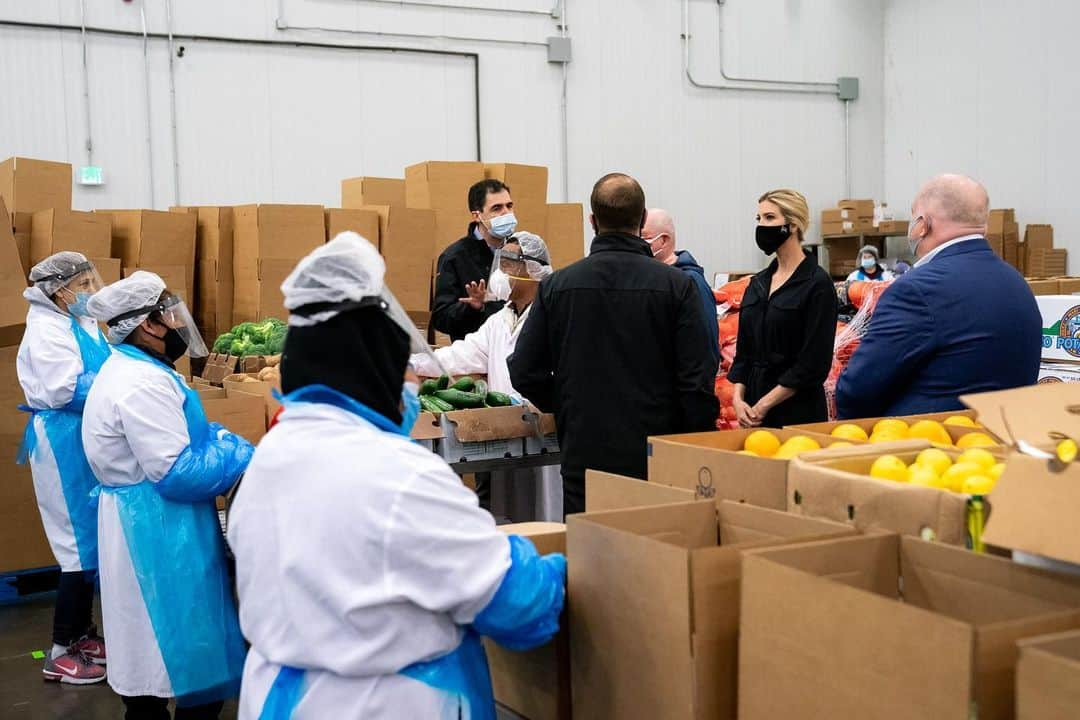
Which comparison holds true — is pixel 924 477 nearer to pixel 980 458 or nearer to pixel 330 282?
pixel 980 458

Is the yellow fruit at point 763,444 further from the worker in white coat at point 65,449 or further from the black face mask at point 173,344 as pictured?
the worker in white coat at point 65,449

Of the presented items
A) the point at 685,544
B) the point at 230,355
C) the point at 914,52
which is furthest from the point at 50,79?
the point at 914,52

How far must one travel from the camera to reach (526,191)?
22.3 ft

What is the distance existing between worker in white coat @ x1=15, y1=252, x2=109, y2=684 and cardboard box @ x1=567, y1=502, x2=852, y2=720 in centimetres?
310

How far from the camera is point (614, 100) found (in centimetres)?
1066

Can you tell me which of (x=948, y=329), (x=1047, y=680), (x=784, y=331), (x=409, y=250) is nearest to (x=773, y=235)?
(x=784, y=331)

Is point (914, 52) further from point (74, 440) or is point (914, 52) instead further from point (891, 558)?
point (891, 558)

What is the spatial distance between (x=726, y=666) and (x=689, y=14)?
1052cm

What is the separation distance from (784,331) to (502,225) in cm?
207

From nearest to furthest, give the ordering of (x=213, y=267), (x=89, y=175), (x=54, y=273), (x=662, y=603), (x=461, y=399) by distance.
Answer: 1. (x=662, y=603)
2. (x=461, y=399)
3. (x=54, y=273)
4. (x=213, y=267)
5. (x=89, y=175)

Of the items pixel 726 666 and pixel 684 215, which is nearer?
pixel 726 666

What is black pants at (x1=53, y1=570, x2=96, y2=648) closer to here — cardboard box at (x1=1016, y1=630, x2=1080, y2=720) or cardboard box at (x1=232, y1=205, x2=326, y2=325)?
cardboard box at (x1=232, y1=205, x2=326, y2=325)

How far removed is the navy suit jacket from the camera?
8.71ft

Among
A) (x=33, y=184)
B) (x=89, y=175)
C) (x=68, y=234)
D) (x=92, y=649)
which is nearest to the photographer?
(x=92, y=649)
